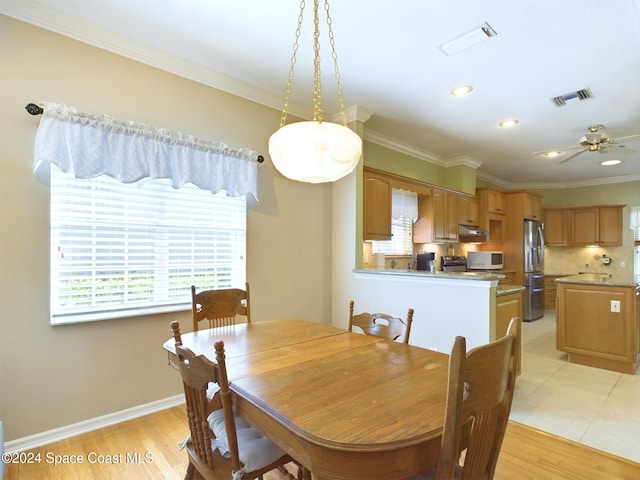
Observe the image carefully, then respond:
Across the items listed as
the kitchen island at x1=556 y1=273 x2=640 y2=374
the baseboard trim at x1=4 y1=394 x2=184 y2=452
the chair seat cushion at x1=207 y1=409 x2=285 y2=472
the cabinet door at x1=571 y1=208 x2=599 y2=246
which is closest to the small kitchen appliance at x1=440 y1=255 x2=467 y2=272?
the kitchen island at x1=556 y1=273 x2=640 y2=374

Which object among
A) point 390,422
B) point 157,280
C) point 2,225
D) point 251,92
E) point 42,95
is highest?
point 251,92

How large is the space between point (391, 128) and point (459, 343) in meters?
3.75

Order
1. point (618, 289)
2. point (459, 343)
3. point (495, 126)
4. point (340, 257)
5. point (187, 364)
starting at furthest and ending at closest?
point (495, 126) < point (340, 257) < point (618, 289) < point (187, 364) < point (459, 343)

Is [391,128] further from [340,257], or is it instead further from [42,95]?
[42,95]

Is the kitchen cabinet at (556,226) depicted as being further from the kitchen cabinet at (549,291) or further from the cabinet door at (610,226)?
the kitchen cabinet at (549,291)

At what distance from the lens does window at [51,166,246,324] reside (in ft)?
7.30

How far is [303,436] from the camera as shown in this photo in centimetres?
92

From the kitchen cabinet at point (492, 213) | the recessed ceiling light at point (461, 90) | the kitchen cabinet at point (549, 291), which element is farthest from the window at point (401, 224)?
the kitchen cabinet at point (549, 291)

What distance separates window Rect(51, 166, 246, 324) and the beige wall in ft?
0.30

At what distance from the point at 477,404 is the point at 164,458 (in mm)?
1969

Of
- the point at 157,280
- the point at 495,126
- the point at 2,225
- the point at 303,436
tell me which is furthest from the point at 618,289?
the point at 2,225

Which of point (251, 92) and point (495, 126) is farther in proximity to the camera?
point (495, 126)

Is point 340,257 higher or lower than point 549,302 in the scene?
higher

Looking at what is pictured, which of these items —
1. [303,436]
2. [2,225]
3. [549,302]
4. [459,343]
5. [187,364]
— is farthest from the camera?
[549,302]
